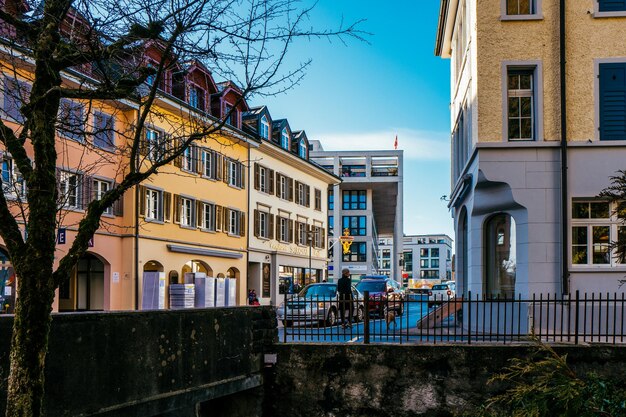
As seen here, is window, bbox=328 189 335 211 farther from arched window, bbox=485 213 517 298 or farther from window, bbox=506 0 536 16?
window, bbox=506 0 536 16

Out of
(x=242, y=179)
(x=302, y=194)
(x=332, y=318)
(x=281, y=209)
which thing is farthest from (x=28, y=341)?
(x=302, y=194)

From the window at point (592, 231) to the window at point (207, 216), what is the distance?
2465 cm

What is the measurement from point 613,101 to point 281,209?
33754 millimetres

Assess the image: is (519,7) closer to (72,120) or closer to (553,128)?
(553,128)

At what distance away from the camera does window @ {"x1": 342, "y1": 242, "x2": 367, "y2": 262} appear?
94188mm

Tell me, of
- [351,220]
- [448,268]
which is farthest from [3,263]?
[448,268]

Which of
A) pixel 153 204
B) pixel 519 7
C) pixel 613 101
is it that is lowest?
pixel 153 204

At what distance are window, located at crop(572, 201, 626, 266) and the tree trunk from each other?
14.6 meters

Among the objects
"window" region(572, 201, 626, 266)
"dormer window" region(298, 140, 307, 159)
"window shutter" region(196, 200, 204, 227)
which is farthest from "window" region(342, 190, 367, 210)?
"window" region(572, 201, 626, 266)

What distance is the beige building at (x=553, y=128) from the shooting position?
16.7 m

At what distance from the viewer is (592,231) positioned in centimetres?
1680

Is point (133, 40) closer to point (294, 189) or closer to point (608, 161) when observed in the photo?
point (608, 161)

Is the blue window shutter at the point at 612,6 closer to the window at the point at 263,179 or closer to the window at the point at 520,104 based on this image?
the window at the point at 520,104

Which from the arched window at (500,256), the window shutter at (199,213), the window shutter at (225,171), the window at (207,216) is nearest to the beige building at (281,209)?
the window shutter at (225,171)
